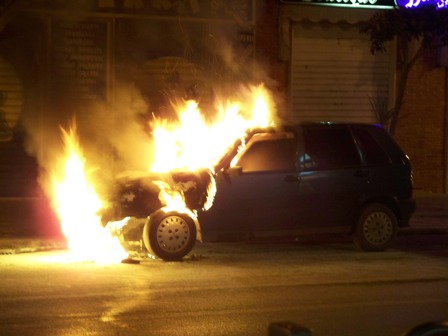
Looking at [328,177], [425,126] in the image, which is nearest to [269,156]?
[328,177]

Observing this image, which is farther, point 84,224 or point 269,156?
point 269,156

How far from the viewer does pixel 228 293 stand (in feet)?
28.3

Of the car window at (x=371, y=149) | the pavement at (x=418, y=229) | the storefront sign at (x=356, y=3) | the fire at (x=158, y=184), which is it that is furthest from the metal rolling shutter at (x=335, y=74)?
the car window at (x=371, y=149)

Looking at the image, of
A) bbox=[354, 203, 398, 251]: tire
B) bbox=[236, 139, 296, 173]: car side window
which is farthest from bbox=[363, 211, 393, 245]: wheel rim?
bbox=[236, 139, 296, 173]: car side window

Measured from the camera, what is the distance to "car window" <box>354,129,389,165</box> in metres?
11.5

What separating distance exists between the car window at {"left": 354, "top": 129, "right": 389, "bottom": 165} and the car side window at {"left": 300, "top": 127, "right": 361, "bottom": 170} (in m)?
0.15

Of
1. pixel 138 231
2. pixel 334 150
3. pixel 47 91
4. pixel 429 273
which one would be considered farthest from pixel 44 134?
pixel 429 273

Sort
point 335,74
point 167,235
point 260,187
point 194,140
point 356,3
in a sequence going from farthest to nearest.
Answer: point 335,74 → point 356,3 → point 194,140 → point 260,187 → point 167,235

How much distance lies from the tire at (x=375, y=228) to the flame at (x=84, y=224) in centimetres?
337

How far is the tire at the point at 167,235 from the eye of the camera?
10.4 meters

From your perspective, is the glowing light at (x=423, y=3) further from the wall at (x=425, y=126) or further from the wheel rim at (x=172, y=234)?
the wheel rim at (x=172, y=234)

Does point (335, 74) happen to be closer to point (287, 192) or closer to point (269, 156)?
point (269, 156)

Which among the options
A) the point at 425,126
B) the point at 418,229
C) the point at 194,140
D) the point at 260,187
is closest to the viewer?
the point at 260,187

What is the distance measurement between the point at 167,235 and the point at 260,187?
141 cm
